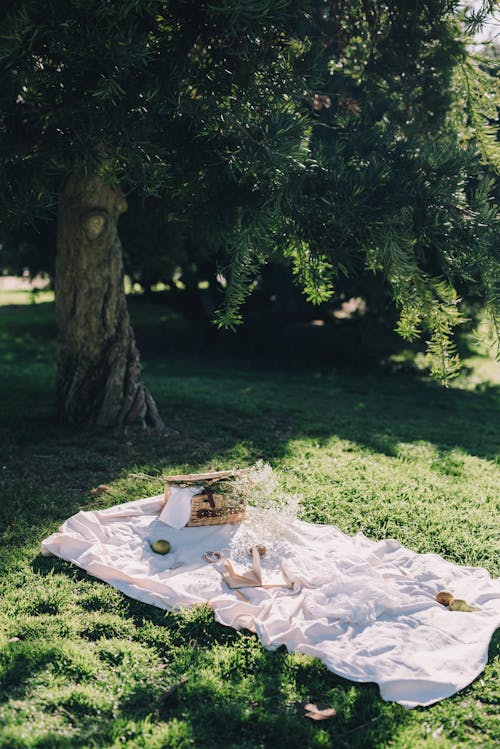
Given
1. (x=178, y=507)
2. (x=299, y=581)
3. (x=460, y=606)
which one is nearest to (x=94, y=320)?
(x=178, y=507)

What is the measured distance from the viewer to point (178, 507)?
5539mm

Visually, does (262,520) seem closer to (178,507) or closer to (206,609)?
(178,507)

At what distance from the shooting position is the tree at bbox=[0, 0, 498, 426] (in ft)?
14.1

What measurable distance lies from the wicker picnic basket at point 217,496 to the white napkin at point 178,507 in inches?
1.2

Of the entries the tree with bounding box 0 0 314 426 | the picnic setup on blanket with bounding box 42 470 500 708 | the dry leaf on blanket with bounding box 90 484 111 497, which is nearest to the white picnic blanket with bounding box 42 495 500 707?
the picnic setup on blanket with bounding box 42 470 500 708

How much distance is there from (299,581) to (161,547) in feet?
3.39

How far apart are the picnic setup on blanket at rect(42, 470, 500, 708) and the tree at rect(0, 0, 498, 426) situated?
4.78ft

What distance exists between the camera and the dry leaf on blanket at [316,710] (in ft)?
11.8

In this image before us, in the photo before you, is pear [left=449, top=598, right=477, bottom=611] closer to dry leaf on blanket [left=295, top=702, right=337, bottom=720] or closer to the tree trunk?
dry leaf on blanket [left=295, top=702, right=337, bottom=720]

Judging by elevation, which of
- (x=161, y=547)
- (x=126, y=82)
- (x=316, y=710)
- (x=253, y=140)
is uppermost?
(x=126, y=82)

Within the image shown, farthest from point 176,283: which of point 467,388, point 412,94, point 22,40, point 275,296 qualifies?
point 22,40

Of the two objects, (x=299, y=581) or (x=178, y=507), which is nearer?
→ (x=299, y=581)

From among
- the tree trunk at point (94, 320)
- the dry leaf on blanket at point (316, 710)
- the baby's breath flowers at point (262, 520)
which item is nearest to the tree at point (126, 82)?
the tree trunk at point (94, 320)

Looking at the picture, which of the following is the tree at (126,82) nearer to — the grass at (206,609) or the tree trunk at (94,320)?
the tree trunk at (94,320)
